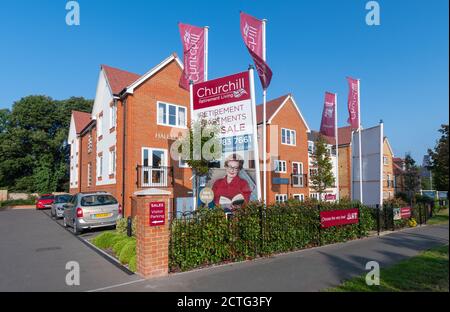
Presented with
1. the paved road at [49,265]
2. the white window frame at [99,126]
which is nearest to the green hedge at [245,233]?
the paved road at [49,265]

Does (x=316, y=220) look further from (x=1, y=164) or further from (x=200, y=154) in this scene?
(x=1, y=164)

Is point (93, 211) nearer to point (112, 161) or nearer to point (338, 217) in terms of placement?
point (112, 161)

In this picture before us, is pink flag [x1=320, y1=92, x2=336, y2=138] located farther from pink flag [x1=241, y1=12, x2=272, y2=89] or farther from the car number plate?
the car number plate

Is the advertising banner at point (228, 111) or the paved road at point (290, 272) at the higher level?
the advertising banner at point (228, 111)

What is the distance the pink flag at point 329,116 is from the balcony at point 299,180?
6737mm

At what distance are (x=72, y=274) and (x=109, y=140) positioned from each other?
14148 mm

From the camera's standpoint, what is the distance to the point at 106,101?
21.3 metres

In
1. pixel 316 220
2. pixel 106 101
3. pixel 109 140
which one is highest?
pixel 106 101

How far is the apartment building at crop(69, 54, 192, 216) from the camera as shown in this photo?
17.5 meters

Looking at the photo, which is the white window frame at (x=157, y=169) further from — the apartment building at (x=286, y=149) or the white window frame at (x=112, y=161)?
the apartment building at (x=286, y=149)

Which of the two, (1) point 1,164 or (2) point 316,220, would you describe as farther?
(1) point 1,164

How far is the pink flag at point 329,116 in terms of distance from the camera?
23.0 meters

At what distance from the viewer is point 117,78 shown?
825 inches
